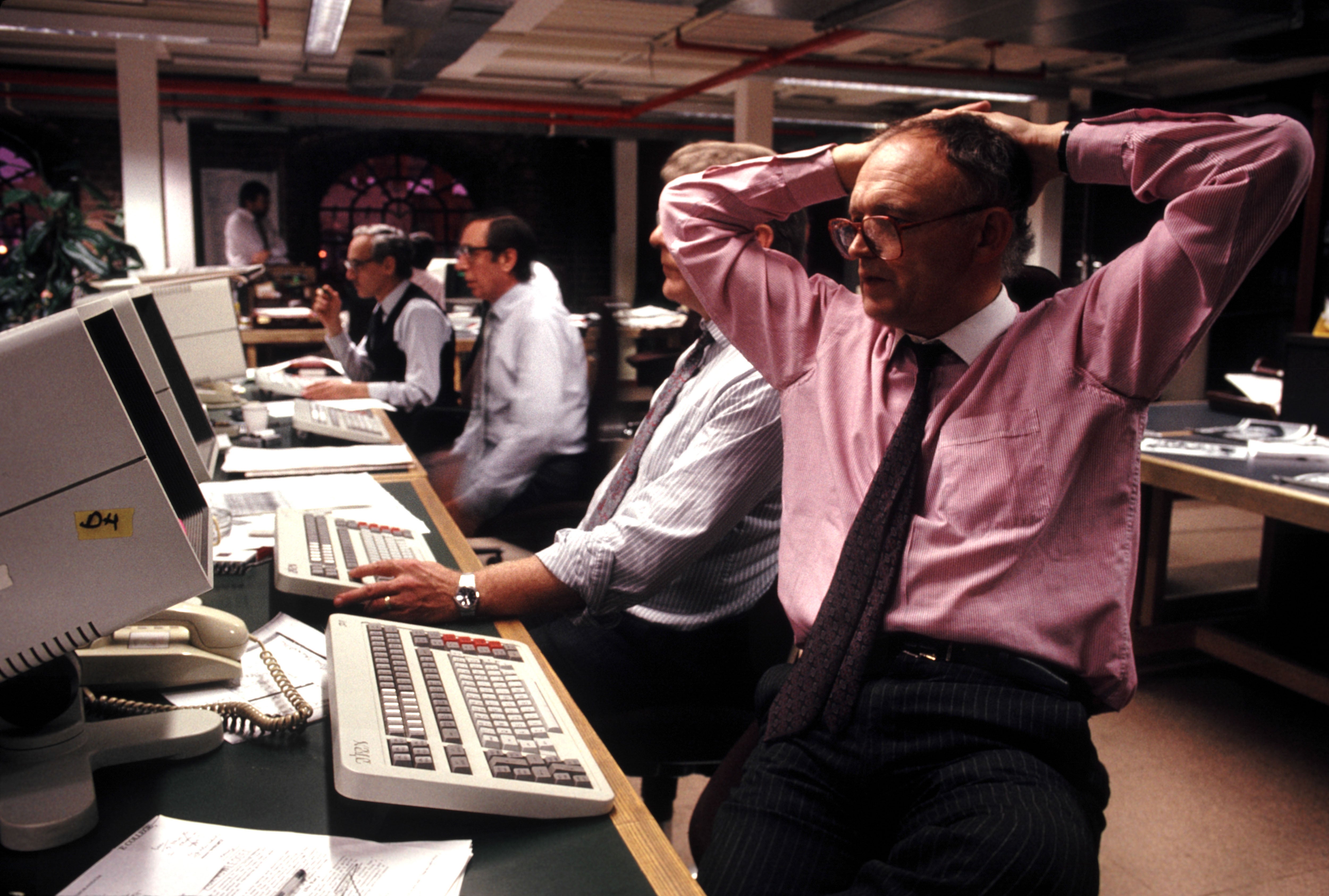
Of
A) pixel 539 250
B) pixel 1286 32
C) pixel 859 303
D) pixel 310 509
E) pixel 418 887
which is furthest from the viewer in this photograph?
pixel 539 250

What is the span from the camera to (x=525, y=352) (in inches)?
121

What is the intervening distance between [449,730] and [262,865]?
0.19m

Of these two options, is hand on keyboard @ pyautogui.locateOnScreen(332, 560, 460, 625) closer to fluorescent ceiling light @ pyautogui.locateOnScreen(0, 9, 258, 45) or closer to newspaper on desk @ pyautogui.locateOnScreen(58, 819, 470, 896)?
newspaper on desk @ pyautogui.locateOnScreen(58, 819, 470, 896)

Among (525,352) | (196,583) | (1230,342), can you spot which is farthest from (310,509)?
(1230,342)

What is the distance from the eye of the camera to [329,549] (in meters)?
1.43

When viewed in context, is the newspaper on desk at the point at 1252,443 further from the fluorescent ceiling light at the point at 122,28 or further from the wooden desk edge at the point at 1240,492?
the fluorescent ceiling light at the point at 122,28

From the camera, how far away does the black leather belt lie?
1.09m

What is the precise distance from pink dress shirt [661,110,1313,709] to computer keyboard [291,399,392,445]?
1.67 m

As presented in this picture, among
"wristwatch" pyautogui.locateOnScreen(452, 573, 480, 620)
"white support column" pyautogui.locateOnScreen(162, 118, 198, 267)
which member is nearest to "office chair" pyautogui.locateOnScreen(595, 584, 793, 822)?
"wristwatch" pyautogui.locateOnScreen(452, 573, 480, 620)

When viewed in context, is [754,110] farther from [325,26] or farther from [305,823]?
[305,823]

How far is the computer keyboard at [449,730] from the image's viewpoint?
81 cm

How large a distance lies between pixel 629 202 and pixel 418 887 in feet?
35.1

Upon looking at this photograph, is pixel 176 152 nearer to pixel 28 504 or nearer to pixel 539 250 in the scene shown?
pixel 539 250

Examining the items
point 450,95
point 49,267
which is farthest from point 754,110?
point 49,267
